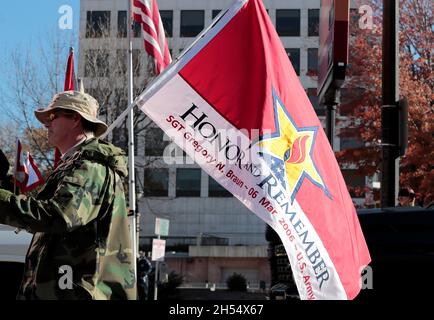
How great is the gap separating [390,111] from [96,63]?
24134 millimetres

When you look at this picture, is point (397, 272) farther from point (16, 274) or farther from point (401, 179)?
point (401, 179)

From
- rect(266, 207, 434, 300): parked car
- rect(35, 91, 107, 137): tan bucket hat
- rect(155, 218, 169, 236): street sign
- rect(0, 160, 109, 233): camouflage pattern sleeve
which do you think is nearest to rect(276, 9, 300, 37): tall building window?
rect(155, 218, 169, 236): street sign

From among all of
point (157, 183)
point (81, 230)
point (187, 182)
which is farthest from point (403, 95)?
point (187, 182)

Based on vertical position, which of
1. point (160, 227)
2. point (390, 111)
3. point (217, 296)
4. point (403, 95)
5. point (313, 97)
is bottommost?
point (217, 296)

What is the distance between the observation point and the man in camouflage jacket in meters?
3.01

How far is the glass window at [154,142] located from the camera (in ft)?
124

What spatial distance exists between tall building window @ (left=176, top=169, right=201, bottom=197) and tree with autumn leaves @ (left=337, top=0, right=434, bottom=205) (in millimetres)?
31738

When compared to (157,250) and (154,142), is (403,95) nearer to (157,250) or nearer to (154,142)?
(157,250)

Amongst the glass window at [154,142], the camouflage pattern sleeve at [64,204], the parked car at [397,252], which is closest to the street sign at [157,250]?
the glass window at [154,142]

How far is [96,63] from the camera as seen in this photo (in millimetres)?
34250

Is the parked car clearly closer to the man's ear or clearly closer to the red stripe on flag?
the red stripe on flag

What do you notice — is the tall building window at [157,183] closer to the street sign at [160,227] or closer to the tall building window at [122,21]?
the tall building window at [122,21]
